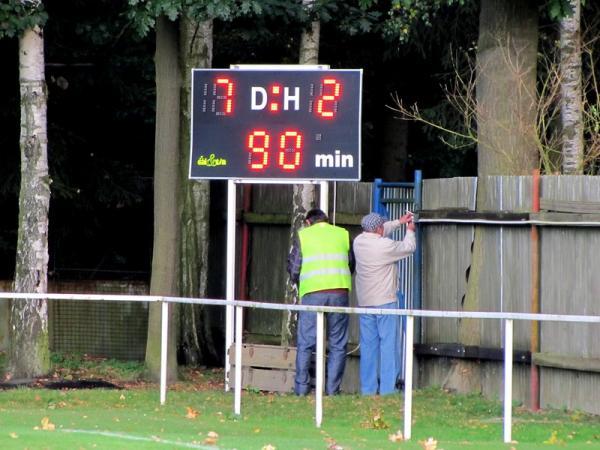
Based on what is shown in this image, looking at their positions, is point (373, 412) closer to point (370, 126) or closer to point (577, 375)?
point (577, 375)

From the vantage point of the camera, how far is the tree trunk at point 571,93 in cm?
1892

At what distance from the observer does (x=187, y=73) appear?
66.2ft

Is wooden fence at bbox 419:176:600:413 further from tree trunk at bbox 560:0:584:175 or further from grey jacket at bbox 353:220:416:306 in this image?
tree trunk at bbox 560:0:584:175

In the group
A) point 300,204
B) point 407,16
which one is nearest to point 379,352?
point 300,204

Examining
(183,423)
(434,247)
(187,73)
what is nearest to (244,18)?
(187,73)

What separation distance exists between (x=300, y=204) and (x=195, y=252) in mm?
3116

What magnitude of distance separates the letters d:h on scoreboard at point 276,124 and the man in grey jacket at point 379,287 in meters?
0.64

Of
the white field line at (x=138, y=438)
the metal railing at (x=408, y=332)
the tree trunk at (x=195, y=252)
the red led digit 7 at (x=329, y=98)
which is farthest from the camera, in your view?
the tree trunk at (x=195, y=252)

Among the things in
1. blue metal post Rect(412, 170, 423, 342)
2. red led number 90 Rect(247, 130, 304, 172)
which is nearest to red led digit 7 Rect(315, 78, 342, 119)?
red led number 90 Rect(247, 130, 304, 172)

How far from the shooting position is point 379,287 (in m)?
15.8

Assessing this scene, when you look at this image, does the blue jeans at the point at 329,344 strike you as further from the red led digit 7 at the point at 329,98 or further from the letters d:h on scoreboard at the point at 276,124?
the red led digit 7 at the point at 329,98

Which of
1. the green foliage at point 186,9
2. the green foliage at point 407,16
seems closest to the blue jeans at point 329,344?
the green foliage at point 186,9

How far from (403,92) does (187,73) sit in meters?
8.12

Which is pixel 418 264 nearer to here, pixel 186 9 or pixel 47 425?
pixel 186 9
